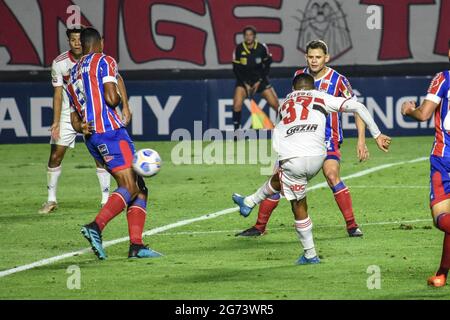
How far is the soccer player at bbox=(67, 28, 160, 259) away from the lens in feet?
40.2

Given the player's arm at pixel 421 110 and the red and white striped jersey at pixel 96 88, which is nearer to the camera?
the player's arm at pixel 421 110

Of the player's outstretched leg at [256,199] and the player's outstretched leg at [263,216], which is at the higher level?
the player's outstretched leg at [256,199]

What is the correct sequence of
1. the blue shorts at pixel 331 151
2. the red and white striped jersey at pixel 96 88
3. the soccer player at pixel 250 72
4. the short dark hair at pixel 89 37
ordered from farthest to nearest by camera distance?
1. the soccer player at pixel 250 72
2. the blue shorts at pixel 331 151
3. the short dark hair at pixel 89 37
4. the red and white striped jersey at pixel 96 88

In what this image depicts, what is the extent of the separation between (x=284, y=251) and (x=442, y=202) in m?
2.59

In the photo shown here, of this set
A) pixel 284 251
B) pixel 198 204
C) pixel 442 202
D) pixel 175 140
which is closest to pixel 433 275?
pixel 442 202

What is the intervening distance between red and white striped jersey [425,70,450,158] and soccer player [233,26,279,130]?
14.5m

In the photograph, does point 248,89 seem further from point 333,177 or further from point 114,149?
point 114,149

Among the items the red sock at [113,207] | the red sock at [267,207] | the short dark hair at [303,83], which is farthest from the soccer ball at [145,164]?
the red sock at [267,207]

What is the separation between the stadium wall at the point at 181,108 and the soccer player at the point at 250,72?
40 cm

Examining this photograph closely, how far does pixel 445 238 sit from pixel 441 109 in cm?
105

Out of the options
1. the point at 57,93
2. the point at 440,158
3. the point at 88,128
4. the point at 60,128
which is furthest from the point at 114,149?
the point at 60,128

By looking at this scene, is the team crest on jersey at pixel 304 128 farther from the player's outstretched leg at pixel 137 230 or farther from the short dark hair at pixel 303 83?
the player's outstretched leg at pixel 137 230

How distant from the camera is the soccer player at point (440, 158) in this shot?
1028 centimetres

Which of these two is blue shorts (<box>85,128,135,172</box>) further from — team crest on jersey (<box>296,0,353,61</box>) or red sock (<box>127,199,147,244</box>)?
team crest on jersey (<box>296,0,353,61</box>)
